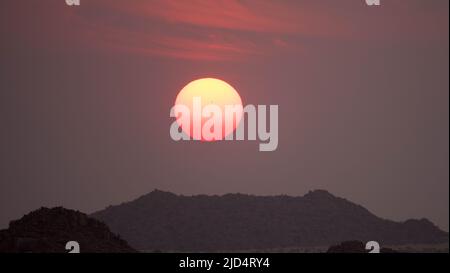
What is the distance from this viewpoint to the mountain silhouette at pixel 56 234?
2422cm

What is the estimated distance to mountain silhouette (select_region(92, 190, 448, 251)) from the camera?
3841 centimetres

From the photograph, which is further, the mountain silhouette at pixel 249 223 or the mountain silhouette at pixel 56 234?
the mountain silhouette at pixel 249 223

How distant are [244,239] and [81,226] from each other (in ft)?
45.3

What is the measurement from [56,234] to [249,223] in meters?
16.2

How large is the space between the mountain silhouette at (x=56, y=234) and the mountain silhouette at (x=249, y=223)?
10855 mm

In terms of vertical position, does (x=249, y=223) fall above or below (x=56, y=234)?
above

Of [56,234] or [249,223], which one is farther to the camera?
[249,223]

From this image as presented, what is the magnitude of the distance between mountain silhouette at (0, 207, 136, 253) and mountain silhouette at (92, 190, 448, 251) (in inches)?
427

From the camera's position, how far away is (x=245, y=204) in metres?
41.9

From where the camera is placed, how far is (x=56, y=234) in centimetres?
2542

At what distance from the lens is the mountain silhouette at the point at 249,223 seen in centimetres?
3841

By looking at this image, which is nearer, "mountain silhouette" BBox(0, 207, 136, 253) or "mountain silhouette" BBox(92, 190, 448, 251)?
"mountain silhouette" BBox(0, 207, 136, 253)

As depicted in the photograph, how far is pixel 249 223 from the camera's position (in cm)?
4003
